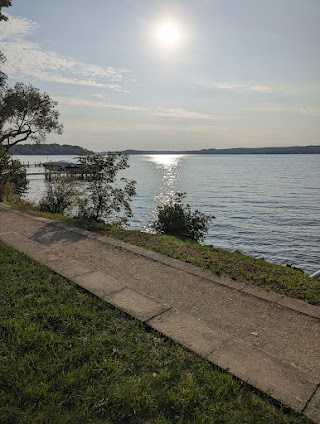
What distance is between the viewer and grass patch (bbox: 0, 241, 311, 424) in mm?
2318

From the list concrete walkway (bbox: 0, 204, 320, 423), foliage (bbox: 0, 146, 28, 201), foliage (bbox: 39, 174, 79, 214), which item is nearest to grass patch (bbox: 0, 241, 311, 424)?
concrete walkway (bbox: 0, 204, 320, 423)

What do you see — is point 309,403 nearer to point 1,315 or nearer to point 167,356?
point 167,356

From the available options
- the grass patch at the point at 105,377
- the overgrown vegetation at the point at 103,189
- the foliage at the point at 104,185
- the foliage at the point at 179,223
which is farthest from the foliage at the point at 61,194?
the grass patch at the point at 105,377

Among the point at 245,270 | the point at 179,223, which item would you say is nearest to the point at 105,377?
the point at 245,270

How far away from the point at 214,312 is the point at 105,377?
176cm

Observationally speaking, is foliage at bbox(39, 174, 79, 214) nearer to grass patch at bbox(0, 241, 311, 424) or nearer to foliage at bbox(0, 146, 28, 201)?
foliage at bbox(0, 146, 28, 201)

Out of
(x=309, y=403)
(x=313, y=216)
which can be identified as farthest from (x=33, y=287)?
(x=313, y=216)

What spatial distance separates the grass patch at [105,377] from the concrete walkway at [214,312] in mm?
199

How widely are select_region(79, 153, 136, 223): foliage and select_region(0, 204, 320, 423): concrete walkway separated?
451 cm

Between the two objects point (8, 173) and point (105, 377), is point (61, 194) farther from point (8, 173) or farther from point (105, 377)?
point (105, 377)

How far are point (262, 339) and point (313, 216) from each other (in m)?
24.1

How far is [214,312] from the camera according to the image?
3.93 m

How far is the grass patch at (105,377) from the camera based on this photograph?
2318 millimetres

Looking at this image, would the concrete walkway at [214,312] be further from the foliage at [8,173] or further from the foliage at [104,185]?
the foliage at [8,173]
